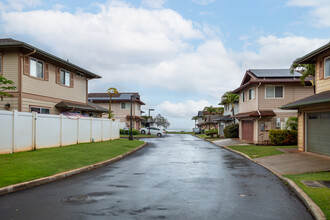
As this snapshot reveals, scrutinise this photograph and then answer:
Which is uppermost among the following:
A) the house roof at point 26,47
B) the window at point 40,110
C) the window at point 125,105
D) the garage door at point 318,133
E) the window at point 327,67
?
the house roof at point 26,47

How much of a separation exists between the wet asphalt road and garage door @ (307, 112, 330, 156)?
7.14 metres

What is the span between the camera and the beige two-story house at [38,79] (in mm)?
19141

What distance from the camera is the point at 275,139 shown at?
2522 cm

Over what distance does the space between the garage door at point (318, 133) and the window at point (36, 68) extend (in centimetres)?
1860

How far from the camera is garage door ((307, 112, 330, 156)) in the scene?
15.9 meters

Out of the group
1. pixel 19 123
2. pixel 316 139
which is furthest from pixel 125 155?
pixel 316 139

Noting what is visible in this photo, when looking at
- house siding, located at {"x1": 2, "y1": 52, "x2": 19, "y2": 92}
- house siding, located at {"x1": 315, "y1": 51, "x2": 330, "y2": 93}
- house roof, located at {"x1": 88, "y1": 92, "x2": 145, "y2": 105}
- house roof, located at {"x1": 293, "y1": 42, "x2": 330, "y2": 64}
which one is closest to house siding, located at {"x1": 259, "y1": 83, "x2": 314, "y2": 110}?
house roof, located at {"x1": 293, "y1": 42, "x2": 330, "y2": 64}

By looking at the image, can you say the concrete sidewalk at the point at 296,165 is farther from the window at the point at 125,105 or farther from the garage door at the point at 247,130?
the window at the point at 125,105

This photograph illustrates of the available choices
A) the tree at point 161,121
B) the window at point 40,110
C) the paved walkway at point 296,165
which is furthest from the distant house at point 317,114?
the tree at point 161,121

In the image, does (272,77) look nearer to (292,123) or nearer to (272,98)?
(272,98)

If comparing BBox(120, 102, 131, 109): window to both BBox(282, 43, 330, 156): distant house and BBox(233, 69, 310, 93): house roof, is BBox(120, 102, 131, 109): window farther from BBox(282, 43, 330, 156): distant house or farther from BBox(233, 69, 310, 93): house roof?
BBox(282, 43, 330, 156): distant house

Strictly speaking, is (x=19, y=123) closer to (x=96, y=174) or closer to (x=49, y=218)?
(x=96, y=174)

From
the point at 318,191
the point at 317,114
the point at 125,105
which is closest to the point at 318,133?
the point at 317,114

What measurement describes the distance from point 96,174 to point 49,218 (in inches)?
217
